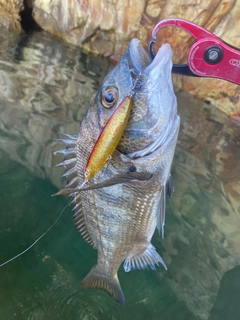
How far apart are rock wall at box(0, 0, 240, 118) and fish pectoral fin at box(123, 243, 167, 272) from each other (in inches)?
162

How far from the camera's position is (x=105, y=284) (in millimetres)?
1810

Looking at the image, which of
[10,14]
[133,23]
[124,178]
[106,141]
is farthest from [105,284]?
[10,14]

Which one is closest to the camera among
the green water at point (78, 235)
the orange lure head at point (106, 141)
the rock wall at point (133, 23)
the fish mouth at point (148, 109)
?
the orange lure head at point (106, 141)

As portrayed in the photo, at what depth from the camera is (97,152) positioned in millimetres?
1147

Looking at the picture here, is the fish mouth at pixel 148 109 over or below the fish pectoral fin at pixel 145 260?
over

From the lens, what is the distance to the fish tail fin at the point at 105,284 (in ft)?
5.88

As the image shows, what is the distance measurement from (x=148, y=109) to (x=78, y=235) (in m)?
1.83

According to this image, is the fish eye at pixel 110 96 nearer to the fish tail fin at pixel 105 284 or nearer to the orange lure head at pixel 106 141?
the orange lure head at pixel 106 141

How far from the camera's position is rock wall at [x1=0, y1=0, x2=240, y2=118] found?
5309 mm

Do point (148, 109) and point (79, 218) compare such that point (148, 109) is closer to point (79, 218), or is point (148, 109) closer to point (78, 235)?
point (79, 218)

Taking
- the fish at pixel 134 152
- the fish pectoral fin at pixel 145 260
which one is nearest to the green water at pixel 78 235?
the fish pectoral fin at pixel 145 260

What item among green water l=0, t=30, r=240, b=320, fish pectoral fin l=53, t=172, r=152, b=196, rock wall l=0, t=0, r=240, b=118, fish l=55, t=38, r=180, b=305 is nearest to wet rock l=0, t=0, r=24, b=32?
rock wall l=0, t=0, r=240, b=118

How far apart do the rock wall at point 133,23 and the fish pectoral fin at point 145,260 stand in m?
4.10

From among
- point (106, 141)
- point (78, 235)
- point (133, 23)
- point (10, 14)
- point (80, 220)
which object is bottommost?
point (78, 235)
